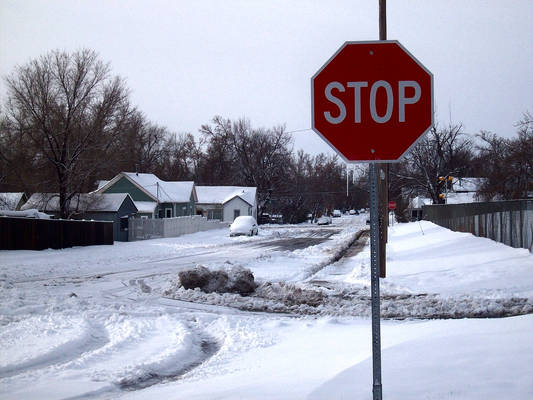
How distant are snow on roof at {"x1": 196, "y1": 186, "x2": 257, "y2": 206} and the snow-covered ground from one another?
55300 millimetres

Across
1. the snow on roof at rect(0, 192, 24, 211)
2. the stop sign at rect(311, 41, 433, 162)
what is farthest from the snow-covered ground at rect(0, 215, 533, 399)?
the snow on roof at rect(0, 192, 24, 211)

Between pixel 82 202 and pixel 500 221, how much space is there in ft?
90.5

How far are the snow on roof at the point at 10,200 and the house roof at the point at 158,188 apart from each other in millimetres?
7689

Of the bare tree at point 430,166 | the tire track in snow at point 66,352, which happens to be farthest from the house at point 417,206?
the tire track in snow at point 66,352

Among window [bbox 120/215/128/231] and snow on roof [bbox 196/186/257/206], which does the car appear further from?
snow on roof [bbox 196/186/257/206]

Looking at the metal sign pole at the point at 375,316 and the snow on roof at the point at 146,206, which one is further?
the snow on roof at the point at 146,206

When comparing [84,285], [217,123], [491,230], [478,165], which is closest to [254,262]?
[84,285]

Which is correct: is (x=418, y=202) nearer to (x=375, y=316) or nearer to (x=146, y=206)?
(x=146, y=206)

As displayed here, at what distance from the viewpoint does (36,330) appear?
8898 mm

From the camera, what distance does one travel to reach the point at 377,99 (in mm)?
3730

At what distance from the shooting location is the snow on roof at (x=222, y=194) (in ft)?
242

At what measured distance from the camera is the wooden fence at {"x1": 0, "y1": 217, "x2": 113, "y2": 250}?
26.3 metres

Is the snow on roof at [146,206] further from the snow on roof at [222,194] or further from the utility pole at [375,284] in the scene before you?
the utility pole at [375,284]

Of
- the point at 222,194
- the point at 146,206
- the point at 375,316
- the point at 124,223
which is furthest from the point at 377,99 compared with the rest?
the point at 222,194
